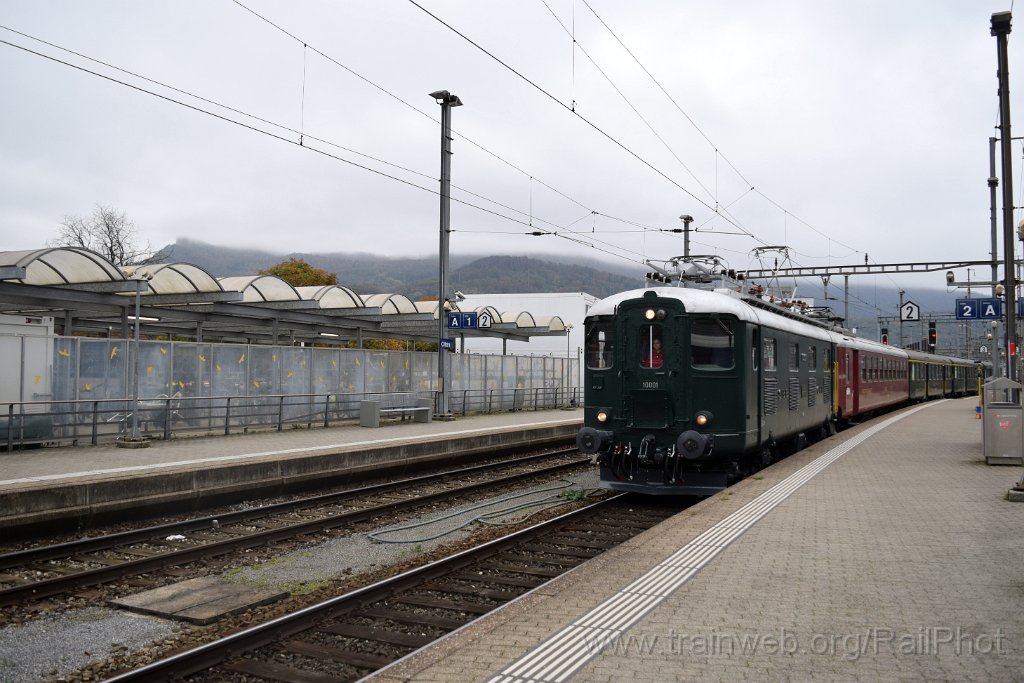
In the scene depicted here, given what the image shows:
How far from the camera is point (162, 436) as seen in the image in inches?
714

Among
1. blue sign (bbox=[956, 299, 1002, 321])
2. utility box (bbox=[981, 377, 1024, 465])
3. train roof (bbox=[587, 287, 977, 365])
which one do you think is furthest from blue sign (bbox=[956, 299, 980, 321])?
train roof (bbox=[587, 287, 977, 365])

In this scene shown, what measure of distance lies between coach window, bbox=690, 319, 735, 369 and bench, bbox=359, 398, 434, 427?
38.8ft

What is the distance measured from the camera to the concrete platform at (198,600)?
7172 mm

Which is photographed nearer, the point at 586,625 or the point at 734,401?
the point at 586,625

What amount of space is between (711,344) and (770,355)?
6.43ft

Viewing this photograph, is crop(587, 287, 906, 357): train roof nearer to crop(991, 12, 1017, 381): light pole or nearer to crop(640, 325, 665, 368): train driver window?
crop(640, 325, 665, 368): train driver window

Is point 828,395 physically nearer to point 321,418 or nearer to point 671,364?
point 671,364

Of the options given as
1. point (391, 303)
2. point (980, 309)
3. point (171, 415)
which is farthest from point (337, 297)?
point (980, 309)

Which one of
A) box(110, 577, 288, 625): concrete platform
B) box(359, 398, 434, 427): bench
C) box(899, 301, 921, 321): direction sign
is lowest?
box(110, 577, 288, 625): concrete platform

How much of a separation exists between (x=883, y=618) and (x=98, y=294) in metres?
16.9

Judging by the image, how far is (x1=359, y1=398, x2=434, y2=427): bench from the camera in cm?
2253

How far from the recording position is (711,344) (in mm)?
12484

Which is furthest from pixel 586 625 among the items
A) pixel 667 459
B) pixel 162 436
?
pixel 162 436

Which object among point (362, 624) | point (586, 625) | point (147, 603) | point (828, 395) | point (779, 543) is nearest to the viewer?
point (586, 625)
